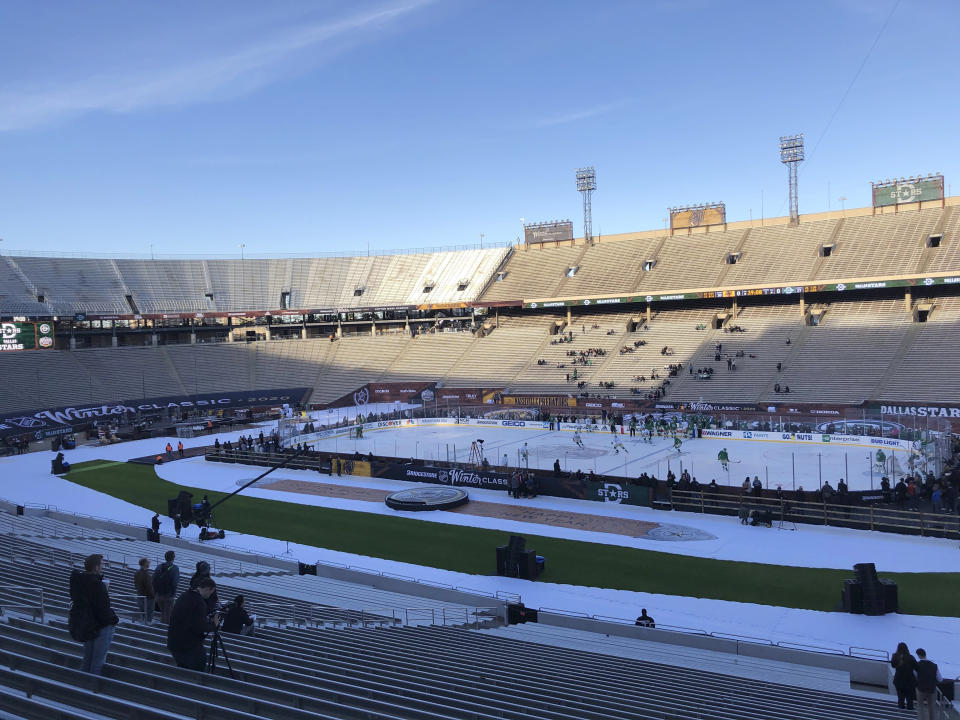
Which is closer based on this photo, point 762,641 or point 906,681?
point 906,681

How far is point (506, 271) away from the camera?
245ft

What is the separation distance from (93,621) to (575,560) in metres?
16.0

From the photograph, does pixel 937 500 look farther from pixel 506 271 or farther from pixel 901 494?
pixel 506 271

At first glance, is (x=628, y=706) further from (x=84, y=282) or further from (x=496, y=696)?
(x=84, y=282)

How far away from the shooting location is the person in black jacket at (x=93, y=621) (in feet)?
18.6

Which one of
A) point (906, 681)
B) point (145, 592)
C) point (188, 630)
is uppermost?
point (188, 630)

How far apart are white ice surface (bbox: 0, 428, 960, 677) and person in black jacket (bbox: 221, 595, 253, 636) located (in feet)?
28.2

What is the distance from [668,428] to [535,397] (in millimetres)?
14185

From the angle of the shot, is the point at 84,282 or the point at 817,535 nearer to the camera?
the point at 817,535

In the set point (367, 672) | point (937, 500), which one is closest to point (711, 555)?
point (937, 500)

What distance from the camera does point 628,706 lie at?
775cm

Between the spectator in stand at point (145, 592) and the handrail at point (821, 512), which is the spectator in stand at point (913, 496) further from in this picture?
the spectator in stand at point (145, 592)

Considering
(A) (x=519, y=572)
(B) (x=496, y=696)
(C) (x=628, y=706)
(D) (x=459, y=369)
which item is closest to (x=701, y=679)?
(C) (x=628, y=706)

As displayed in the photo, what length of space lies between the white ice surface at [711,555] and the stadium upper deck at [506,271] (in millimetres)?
35773
